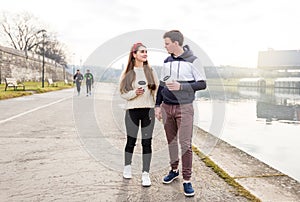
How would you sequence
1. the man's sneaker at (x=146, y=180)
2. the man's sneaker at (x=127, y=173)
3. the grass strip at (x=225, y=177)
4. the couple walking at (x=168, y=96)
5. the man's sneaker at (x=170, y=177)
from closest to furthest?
the grass strip at (x=225, y=177) → the couple walking at (x=168, y=96) → the man's sneaker at (x=146, y=180) → the man's sneaker at (x=170, y=177) → the man's sneaker at (x=127, y=173)

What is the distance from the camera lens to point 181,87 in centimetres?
287

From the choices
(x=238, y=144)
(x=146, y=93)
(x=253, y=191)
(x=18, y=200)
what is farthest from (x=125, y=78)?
(x=238, y=144)

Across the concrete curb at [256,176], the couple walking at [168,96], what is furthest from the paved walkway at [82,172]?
the couple walking at [168,96]

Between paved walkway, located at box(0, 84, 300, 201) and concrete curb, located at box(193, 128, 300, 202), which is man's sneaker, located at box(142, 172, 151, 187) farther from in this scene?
concrete curb, located at box(193, 128, 300, 202)

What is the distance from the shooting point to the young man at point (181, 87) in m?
2.91

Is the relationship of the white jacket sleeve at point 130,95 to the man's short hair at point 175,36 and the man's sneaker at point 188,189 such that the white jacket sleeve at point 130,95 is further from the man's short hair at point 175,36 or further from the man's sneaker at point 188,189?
the man's sneaker at point 188,189

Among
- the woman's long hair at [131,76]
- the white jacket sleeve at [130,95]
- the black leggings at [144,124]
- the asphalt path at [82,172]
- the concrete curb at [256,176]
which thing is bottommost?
the asphalt path at [82,172]

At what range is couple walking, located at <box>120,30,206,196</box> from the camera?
294 centimetres

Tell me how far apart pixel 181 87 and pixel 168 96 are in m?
0.25

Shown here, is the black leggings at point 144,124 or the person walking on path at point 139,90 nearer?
the person walking on path at point 139,90

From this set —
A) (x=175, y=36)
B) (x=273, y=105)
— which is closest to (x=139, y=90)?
(x=175, y=36)

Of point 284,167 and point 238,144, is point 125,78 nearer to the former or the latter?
point 284,167

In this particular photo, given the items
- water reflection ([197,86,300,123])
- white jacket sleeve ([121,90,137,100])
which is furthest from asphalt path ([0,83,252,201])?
water reflection ([197,86,300,123])

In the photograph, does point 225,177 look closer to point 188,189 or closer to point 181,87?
point 188,189
